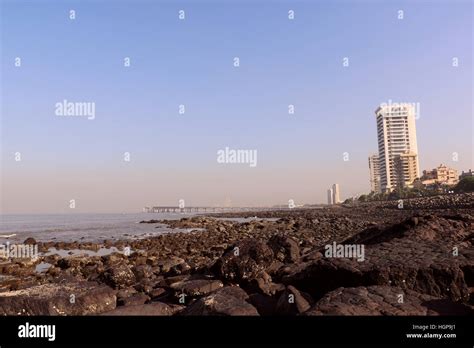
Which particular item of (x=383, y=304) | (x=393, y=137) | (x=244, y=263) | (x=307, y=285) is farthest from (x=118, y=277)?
(x=393, y=137)

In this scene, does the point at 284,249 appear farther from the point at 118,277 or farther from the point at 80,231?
the point at 80,231

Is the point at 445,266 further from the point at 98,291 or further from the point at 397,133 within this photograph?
the point at 397,133

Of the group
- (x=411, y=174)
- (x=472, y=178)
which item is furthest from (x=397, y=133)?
(x=472, y=178)

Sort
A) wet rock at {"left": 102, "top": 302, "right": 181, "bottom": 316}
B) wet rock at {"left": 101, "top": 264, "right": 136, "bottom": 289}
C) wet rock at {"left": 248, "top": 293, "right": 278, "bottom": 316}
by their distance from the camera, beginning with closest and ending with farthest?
wet rock at {"left": 248, "top": 293, "right": 278, "bottom": 316} < wet rock at {"left": 102, "top": 302, "right": 181, "bottom": 316} < wet rock at {"left": 101, "top": 264, "right": 136, "bottom": 289}

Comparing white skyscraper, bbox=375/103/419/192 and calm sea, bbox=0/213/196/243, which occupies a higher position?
white skyscraper, bbox=375/103/419/192

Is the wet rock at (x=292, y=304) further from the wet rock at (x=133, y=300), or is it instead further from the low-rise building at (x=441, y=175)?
the low-rise building at (x=441, y=175)

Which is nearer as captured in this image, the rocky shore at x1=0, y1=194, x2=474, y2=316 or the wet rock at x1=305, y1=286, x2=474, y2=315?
the wet rock at x1=305, y1=286, x2=474, y2=315

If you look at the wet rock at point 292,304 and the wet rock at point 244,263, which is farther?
the wet rock at point 244,263

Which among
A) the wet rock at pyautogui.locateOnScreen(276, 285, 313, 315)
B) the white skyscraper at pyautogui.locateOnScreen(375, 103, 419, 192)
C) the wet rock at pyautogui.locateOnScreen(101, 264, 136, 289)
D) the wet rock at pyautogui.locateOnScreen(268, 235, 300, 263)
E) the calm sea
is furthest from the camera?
the white skyscraper at pyautogui.locateOnScreen(375, 103, 419, 192)

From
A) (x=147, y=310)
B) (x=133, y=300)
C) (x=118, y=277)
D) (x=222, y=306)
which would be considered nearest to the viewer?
(x=222, y=306)

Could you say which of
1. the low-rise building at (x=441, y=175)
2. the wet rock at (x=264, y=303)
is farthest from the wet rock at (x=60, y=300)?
the low-rise building at (x=441, y=175)

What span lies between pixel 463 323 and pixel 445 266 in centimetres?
189

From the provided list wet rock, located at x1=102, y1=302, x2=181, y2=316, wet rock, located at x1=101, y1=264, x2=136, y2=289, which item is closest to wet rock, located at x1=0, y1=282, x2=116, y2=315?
wet rock, located at x1=102, y1=302, x2=181, y2=316

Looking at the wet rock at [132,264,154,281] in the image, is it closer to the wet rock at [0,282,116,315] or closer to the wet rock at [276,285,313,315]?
the wet rock at [0,282,116,315]
